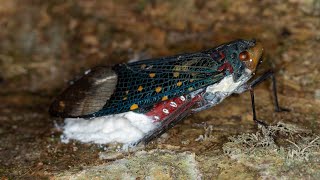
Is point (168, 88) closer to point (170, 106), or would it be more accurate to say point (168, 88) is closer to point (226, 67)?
point (170, 106)

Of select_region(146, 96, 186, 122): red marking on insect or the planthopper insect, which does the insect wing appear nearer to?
the planthopper insect

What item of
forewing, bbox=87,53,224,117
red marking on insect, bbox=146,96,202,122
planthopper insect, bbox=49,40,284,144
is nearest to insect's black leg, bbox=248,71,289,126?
planthopper insect, bbox=49,40,284,144

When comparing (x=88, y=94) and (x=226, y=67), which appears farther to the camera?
(x=88, y=94)

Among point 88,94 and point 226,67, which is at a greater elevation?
point 226,67

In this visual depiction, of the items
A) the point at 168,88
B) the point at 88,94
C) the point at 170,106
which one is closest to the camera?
the point at 168,88

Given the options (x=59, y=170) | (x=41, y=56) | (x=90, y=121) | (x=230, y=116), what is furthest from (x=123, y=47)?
(x=59, y=170)

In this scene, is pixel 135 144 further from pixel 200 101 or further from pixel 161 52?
pixel 161 52

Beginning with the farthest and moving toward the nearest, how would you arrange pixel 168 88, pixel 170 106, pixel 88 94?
pixel 88 94 < pixel 170 106 < pixel 168 88

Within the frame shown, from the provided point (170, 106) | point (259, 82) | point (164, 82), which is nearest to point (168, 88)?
point (164, 82)

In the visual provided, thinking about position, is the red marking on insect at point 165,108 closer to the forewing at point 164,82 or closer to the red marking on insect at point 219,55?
the forewing at point 164,82

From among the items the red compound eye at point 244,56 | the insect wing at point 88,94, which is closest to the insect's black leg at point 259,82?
the red compound eye at point 244,56
